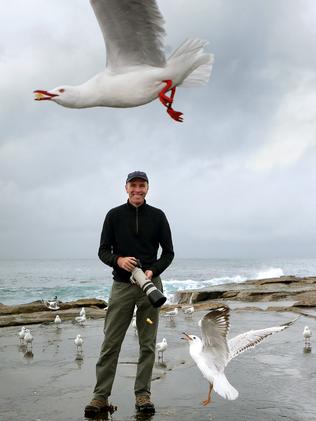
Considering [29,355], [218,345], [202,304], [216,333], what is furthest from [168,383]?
[202,304]

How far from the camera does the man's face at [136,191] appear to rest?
471 cm

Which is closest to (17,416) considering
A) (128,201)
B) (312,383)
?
(128,201)

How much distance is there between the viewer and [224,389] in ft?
14.0

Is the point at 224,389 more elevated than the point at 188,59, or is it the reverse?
the point at 188,59

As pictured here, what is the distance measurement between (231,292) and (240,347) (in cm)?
1495

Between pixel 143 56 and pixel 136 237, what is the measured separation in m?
1.67

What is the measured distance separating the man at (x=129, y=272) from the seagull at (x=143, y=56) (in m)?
1.33

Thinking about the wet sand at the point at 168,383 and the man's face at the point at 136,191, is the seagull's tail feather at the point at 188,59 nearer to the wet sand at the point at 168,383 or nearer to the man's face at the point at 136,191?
the man's face at the point at 136,191

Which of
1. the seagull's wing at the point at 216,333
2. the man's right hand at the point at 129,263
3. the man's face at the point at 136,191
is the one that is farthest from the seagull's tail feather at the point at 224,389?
the man's face at the point at 136,191

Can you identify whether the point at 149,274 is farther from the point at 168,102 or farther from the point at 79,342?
the point at 79,342

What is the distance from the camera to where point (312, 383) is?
5633 millimetres

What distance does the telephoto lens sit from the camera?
3.86 m

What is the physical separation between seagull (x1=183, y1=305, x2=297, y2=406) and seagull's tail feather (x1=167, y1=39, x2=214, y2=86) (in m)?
1.91

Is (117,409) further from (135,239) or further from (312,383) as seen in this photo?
(312,383)
